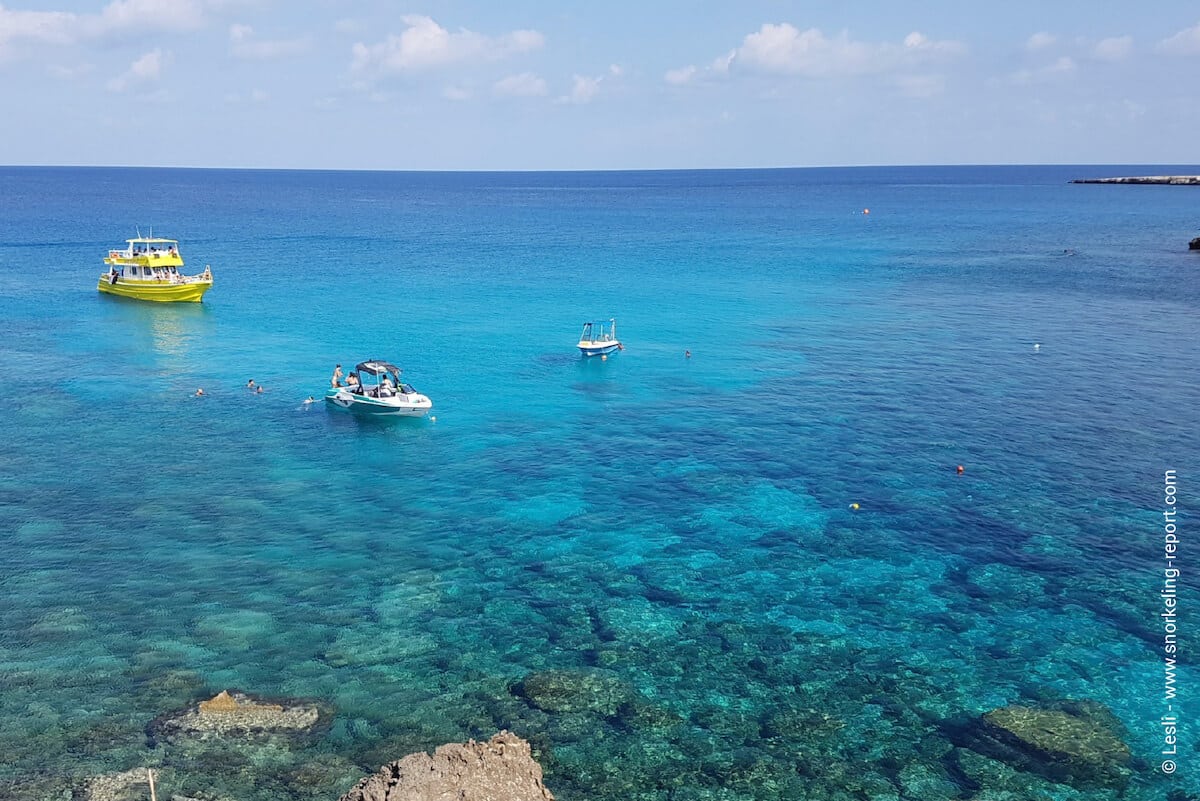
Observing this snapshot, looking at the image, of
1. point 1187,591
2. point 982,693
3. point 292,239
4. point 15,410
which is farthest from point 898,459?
point 292,239

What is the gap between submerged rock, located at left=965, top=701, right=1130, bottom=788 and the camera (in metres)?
24.7

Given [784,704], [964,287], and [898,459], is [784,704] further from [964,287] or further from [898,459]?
[964,287]

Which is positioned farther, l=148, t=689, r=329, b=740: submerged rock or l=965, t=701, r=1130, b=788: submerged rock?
l=148, t=689, r=329, b=740: submerged rock

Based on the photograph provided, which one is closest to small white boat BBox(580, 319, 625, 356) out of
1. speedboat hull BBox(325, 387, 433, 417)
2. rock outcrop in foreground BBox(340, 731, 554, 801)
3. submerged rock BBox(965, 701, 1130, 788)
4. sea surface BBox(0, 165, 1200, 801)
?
sea surface BBox(0, 165, 1200, 801)

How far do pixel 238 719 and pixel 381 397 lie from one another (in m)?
32.1

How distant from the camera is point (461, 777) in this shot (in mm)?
18531

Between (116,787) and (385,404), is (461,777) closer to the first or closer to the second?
(116,787)

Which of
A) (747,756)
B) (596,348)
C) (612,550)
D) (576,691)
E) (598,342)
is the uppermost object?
(598,342)

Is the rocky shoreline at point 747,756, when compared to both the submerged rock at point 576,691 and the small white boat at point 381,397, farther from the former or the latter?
the small white boat at point 381,397

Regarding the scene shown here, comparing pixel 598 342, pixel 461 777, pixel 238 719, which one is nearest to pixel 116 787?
pixel 238 719

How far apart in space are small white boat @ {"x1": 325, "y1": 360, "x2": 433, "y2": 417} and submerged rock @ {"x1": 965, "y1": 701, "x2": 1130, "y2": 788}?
39.2 m

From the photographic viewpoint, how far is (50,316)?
87875 mm

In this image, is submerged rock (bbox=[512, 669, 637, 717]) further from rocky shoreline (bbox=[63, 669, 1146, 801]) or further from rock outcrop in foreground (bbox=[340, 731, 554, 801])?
rock outcrop in foreground (bbox=[340, 731, 554, 801])

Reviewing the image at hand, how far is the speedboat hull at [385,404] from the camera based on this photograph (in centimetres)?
5625
